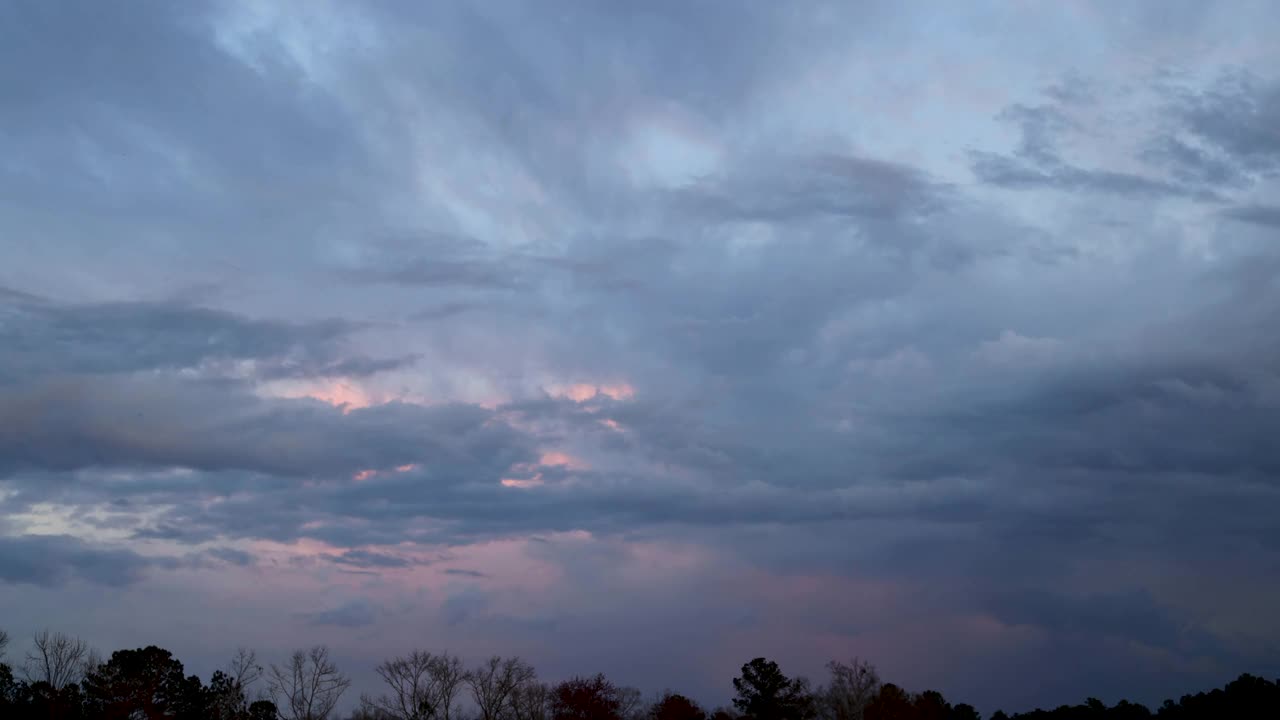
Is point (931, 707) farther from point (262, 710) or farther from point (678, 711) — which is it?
point (262, 710)

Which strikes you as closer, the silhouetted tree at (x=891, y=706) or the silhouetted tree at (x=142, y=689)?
the silhouetted tree at (x=142, y=689)

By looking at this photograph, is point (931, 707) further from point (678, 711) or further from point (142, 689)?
point (142, 689)

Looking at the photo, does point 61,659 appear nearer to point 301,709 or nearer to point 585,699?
point 301,709

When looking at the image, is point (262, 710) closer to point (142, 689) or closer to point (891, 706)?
point (142, 689)

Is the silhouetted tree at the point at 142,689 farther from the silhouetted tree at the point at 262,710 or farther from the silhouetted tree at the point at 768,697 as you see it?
the silhouetted tree at the point at 768,697

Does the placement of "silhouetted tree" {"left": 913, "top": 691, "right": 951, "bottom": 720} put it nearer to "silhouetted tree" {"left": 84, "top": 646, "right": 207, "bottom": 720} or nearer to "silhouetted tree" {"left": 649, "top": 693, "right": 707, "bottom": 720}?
"silhouetted tree" {"left": 649, "top": 693, "right": 707, "bottom": 720}

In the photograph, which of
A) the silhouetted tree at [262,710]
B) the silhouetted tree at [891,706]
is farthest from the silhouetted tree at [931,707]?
the silhouetted tree at [262,710]

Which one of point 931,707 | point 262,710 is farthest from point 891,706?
point 262,710

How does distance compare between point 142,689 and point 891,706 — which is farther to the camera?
point 891,706

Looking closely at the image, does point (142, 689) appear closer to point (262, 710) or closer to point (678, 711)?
point (262, 710)

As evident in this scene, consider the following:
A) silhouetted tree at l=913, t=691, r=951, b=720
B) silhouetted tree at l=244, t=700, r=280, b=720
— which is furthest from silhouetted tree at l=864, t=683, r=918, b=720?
silhouetted tree at l=244, t=700, r=280, b=720

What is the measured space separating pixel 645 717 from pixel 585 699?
2068 cm

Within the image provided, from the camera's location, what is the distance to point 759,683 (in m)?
113

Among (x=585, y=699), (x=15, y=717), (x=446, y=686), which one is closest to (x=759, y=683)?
(x=585, y=699)
